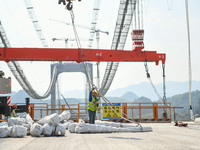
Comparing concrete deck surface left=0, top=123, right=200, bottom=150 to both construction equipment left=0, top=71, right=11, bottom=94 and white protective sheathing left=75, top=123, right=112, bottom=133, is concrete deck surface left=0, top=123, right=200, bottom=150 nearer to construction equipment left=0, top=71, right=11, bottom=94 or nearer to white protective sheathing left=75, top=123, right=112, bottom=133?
white protective sheathing left=75, top=123, right=112, bottom=133

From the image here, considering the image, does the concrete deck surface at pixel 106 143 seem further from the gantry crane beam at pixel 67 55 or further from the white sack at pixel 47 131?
the gantry crane beam at pixel 67 55

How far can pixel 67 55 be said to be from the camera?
16609mm

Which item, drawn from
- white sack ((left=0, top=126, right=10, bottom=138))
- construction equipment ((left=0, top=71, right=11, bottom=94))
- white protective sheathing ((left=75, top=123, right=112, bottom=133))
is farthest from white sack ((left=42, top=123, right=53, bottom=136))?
construction equipment ((left=0, top=71, right=11, bottom=94))

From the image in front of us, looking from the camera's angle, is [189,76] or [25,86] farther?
[25,86]

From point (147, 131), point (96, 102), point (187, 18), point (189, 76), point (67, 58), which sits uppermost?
point (187, 18)

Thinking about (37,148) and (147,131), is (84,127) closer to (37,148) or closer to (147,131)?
(147,131)

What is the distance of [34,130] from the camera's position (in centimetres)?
895

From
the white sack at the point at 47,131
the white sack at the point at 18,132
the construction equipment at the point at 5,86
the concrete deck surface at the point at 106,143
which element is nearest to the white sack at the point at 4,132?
the white sack at the point at 18,132

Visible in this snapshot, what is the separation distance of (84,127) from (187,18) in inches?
407

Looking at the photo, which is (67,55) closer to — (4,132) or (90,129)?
(90,129)

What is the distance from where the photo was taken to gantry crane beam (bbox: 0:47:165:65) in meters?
16.5

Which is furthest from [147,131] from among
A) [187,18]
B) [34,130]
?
[187,18]

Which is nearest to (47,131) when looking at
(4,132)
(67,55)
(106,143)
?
(4,132)

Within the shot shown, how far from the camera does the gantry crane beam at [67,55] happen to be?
54.1ft
